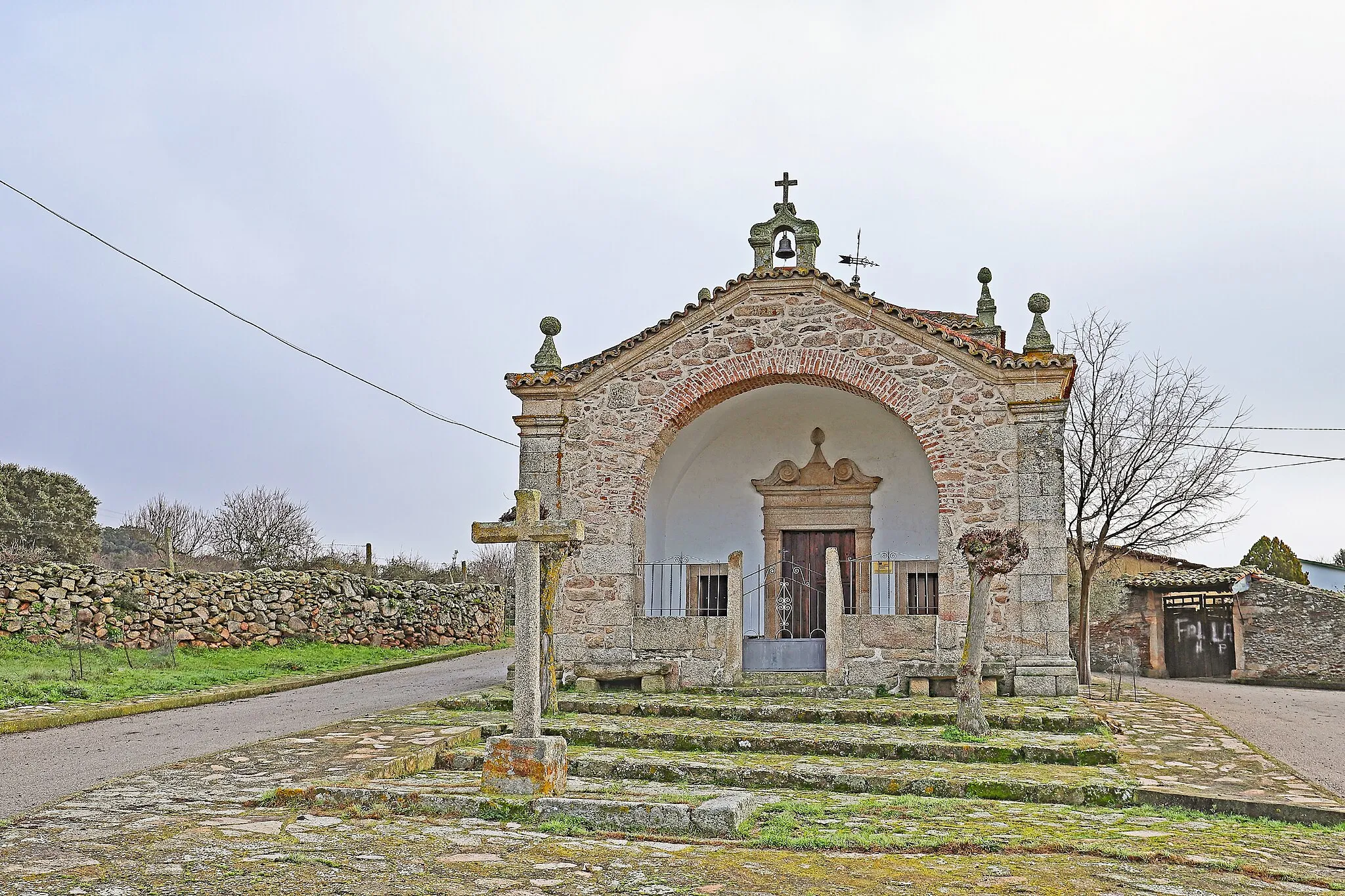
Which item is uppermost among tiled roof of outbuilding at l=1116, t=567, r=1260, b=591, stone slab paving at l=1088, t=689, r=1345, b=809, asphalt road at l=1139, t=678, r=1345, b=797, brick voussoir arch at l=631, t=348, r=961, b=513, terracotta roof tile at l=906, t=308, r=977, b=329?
terracotta roof tile at l=906, t=308, r=977, b=329

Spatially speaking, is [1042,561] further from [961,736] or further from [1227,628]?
[1227,628]

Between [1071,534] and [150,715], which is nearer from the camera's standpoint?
[150,715]

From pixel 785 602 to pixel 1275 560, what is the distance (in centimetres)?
2167

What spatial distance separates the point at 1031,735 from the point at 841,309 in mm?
5528

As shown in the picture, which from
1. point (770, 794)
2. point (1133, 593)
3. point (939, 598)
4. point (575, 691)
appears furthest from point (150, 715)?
point (1133, 593)

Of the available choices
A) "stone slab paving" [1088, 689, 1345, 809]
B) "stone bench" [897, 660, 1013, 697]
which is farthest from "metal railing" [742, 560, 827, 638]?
"stone slab paving" [1088, 689, 1345, 809]

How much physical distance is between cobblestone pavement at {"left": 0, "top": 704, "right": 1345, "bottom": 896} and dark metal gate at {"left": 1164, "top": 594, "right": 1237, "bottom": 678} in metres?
17.9

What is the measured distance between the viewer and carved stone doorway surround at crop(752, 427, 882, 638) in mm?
13961

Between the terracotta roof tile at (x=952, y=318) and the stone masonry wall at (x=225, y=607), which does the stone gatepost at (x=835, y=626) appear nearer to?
the terracotta roof tile at (x=952, y=318)

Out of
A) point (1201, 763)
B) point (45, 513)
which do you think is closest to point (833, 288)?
point (1201, 763)

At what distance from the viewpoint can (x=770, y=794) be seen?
6.24 meters

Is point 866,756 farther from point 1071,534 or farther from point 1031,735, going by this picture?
point 1071,534

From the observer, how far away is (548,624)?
8141 millimetres

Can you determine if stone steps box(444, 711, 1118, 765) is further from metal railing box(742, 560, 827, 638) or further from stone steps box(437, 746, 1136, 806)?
metal railing box(742, 560, 827, 638)
